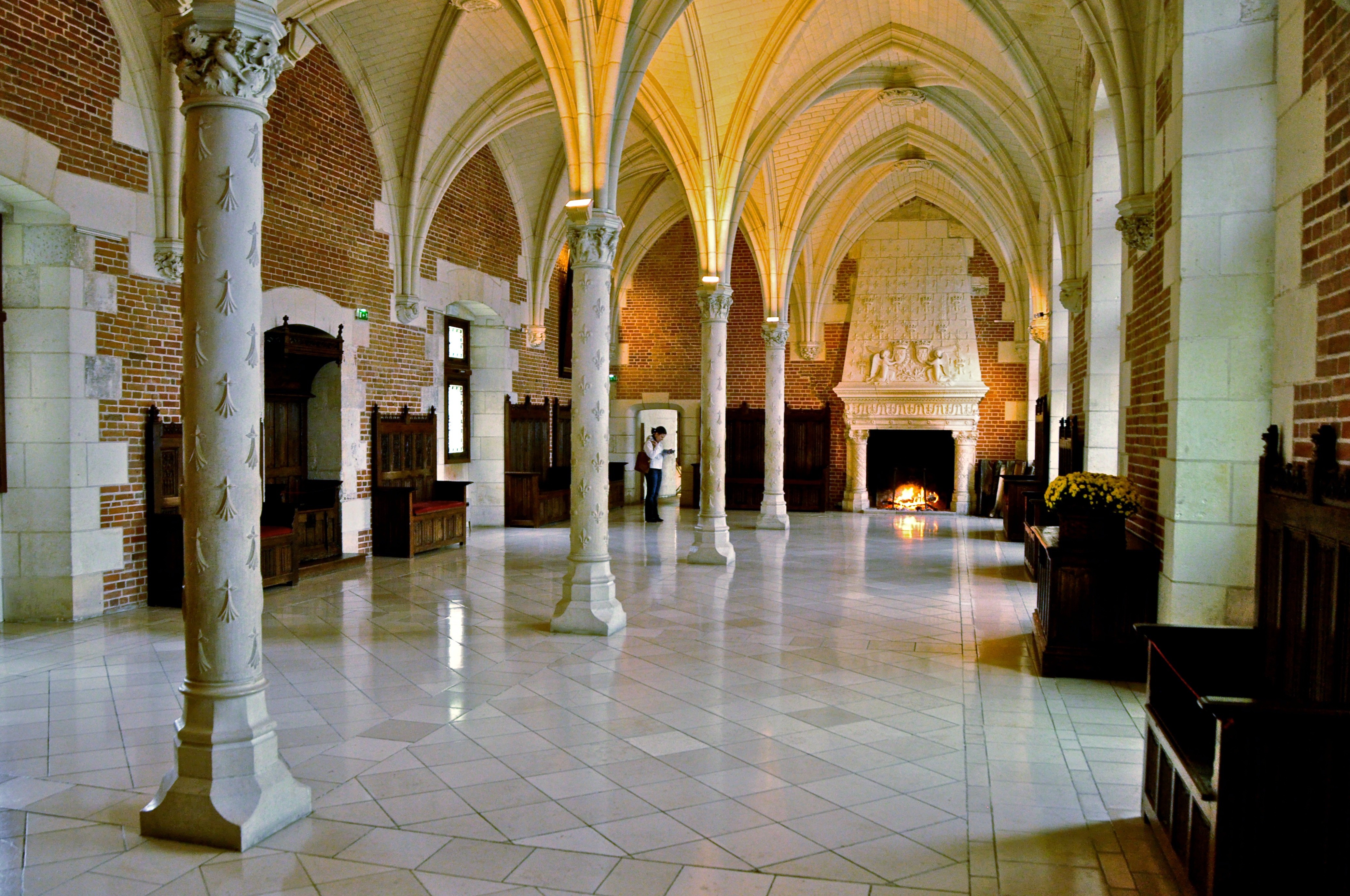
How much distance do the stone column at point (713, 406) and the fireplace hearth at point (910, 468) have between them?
29.1 feet

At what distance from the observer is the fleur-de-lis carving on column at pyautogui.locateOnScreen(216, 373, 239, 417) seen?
Answer: 354 centimetres

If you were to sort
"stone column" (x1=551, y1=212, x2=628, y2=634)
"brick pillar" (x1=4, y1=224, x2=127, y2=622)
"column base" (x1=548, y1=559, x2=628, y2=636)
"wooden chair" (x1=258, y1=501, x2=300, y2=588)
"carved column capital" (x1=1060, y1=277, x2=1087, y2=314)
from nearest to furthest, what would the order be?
"column base" (x1=548, y1=559, x2=628, y2=636)
"stone column" (x1=551, y1=212, x2=628, y2=634)
"brick pillar" (x1=4, y1=224, x2=127, y2=622)
"wooden chair" (x1=258, y1=501, x2=300, y2=588)
"carved column capital" (x1=1060, y1=277, x2=1087, y2=314)

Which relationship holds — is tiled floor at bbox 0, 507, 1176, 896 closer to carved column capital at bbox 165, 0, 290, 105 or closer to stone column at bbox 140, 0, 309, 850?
stone column at bbox 140, 0, 309, 850

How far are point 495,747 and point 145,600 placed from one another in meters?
5.08

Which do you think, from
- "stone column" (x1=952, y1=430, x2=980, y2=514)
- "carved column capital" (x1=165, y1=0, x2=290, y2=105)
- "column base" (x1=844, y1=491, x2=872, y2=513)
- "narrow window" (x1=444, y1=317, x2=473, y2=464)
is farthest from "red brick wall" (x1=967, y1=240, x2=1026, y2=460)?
"carved column capital" (x1=165, y1=0, x2=290, y2=105)

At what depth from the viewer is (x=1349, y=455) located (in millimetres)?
3328

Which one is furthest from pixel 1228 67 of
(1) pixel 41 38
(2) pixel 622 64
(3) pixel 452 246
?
(3) pixel 452 246

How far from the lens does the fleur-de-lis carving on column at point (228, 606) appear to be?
3576 mm

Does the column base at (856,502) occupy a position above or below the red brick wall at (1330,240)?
below

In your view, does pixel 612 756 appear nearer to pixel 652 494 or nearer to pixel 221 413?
pixel 221 413

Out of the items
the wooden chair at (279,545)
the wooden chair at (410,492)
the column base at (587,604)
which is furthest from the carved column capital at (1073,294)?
the wooden chair at (279,545)

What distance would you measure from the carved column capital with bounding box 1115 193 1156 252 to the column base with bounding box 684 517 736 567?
18.8 ft

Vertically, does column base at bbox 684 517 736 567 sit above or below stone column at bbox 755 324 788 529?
below

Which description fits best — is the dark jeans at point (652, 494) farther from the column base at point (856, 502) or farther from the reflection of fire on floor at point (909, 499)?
the reflection of fire on floor at point (909, 499)
